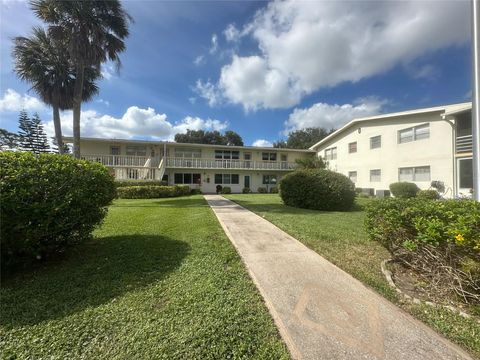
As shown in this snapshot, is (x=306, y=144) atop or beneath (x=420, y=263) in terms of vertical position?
atop

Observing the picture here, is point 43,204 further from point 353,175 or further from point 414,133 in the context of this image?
point 353,175

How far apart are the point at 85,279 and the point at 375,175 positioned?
2029cm

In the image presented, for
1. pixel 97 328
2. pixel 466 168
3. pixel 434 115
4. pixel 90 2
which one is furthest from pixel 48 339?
pixel 434 115

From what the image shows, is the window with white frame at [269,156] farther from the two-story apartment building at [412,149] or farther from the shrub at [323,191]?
the shrub at [323,191]

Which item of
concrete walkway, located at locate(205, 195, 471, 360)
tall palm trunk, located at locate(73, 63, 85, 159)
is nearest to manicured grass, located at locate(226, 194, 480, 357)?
concrete walkway, located at locate(205, 195, 471, 360)

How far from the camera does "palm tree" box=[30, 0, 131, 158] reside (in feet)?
36.0

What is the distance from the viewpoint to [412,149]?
51.0 feet

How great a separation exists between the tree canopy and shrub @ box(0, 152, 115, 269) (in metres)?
46.7

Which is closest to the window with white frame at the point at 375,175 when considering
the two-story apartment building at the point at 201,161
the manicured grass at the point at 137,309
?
the two-story apartment building at the point at 201,161

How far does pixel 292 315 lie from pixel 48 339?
2.44 meters

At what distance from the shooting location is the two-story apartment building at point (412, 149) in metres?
13.0

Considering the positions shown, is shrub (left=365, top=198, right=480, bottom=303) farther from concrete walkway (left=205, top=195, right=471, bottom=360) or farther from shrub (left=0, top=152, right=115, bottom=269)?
shrub (left=0, top=152, right=115, bottom=269)

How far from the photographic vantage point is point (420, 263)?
3.35m

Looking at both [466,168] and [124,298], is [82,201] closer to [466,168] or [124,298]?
[124,298]
